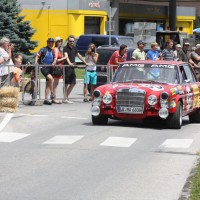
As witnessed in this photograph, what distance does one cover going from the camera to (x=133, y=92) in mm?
16547

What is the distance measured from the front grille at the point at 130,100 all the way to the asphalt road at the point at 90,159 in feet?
1.47

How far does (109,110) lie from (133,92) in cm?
71

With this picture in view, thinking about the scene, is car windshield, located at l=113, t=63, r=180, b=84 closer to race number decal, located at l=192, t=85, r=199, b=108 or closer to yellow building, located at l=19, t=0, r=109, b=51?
race number decal, located at l=192, t=85, r=199, b=108

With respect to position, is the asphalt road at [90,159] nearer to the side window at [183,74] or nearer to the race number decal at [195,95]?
the race number decal at [195,95]

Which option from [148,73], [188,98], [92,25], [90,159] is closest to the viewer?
[90,159]

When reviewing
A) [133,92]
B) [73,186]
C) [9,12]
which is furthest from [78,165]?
[9,12]

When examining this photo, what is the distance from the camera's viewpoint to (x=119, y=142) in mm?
14461

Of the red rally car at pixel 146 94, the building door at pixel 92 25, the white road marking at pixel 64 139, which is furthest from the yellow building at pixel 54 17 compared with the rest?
the white road marking at pixel 64 139

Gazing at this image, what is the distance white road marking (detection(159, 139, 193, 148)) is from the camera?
14.1m

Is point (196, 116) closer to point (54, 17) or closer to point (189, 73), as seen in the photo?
point (189, 73)

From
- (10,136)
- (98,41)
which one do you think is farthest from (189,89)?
(98,41)

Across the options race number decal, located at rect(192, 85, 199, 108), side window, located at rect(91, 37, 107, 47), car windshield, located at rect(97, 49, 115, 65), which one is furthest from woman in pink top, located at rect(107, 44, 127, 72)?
side window, located at rect(91, 37, 107, 47)

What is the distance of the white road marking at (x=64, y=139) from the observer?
14289 mm

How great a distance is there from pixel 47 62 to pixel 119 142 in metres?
8.72
